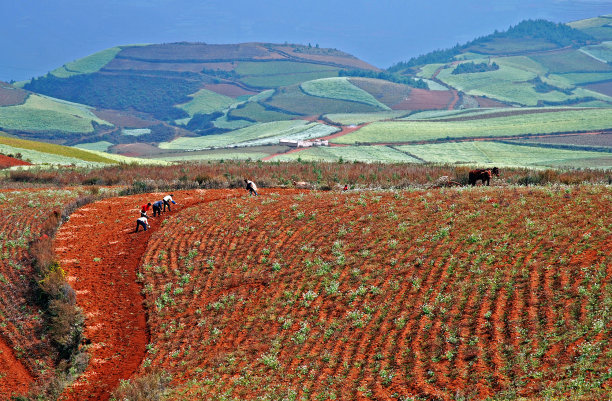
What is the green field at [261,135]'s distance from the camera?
499ft

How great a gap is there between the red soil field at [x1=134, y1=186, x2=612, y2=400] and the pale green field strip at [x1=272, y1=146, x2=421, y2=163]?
2897 inches

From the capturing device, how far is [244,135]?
180 meters

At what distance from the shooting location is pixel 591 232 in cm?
1758

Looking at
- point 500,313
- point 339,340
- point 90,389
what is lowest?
point 90,389

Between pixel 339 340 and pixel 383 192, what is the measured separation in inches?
522

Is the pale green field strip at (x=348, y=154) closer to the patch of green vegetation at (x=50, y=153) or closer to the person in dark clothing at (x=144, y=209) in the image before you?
the patch of green vegetation at (x=50, y=153)

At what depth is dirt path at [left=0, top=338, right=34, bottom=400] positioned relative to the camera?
17203 mm

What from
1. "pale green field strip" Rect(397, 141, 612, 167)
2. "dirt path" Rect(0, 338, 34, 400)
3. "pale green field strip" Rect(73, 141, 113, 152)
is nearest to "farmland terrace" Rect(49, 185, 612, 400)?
"dirt path" Rect(0, 338, 34, 400)

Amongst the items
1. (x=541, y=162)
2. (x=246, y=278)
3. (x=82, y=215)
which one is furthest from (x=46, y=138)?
(x=246, y=278)

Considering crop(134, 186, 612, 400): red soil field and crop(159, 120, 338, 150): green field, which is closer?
crop(134, 186, 612, 400): red soil field

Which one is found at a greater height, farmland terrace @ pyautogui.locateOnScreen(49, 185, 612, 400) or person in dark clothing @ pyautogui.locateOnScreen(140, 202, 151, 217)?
person in dark clothing @ pyautogui.locateOnScreen(140, 202, 151, 217)

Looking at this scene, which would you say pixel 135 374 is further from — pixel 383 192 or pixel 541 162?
pixel 541 162

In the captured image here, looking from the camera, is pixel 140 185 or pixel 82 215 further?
pixel 140 185

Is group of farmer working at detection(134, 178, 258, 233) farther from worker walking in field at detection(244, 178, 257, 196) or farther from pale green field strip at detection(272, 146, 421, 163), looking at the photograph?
pale green field strip at detection(272, 146, 421, 163)
